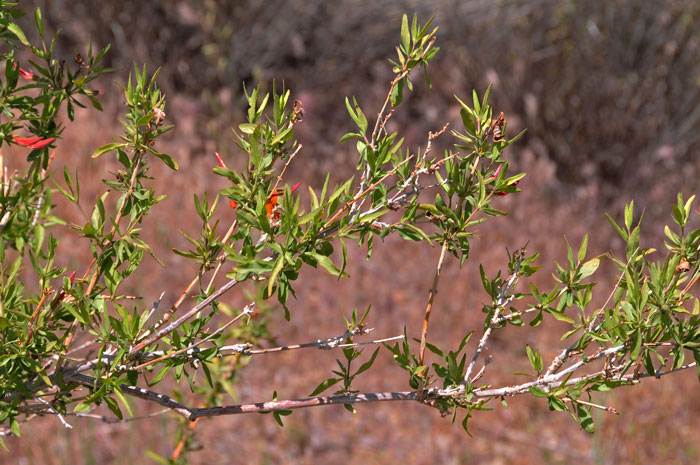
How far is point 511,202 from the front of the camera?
5930mm

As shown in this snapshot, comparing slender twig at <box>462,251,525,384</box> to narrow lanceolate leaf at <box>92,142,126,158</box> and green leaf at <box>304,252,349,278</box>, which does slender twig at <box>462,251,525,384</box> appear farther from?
narrow lanceolate leaf at <box>92,142,126,158</box>

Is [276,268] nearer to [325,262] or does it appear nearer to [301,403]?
[325,262]

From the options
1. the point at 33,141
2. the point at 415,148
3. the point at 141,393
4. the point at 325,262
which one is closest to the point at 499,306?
the point at 325,262

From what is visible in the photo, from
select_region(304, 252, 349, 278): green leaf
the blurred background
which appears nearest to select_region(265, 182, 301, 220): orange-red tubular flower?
select_region(304, 252, 349, 278): green leaf

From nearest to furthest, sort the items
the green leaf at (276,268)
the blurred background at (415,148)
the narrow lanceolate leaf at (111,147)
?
the green leaf at (276,268) < the narrow lanceolate leaf at (111,147) < the blurred background at (415,148)

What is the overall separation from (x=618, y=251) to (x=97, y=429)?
4.05m

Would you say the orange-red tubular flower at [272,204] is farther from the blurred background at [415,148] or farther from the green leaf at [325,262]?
the blurred background at [415,148]

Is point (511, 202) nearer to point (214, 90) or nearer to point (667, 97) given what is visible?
point (667, 97)

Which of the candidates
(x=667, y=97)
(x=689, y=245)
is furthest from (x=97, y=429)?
(x=667, y=97)

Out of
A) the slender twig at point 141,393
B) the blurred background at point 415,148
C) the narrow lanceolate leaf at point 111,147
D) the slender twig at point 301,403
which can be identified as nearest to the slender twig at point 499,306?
the slender twig at point 301,403

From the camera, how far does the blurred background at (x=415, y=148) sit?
4.16m

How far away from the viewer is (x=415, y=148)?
655 centimetres

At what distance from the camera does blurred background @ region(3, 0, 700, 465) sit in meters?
4.16

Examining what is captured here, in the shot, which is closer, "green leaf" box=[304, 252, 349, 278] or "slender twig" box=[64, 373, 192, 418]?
"green leaf" box=[304, 252, 349, 278]
